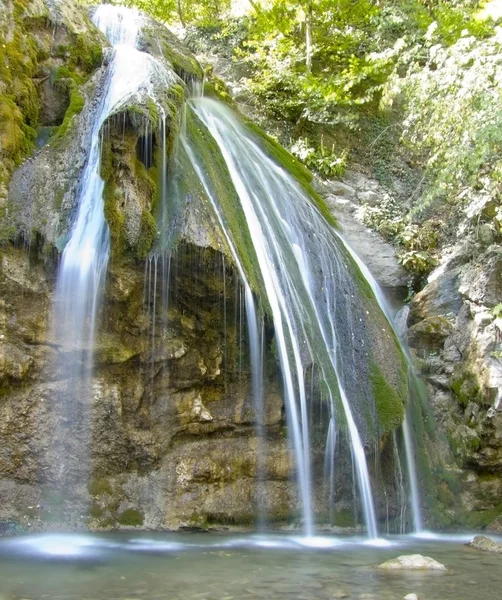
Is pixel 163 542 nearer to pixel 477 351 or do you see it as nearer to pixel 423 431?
pixel 423 431

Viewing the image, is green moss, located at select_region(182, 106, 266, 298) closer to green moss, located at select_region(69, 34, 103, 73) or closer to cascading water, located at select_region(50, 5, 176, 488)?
cascading water, located at select_region(50, 5, 176, 488)

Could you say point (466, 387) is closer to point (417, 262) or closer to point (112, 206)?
point (417, 262)

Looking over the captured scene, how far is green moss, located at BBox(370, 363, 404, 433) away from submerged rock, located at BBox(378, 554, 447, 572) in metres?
2.32

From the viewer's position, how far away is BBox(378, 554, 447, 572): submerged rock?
4734 millimetres

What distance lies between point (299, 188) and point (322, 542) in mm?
5816

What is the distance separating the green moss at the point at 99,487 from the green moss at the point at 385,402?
323 cm

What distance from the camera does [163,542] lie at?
572cm

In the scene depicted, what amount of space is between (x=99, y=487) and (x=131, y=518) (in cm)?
49

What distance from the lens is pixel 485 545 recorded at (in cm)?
591

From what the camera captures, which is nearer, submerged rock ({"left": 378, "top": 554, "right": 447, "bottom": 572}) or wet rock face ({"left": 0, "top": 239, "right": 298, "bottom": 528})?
submerged rock ({"left": 378, "top": 554, "right": 447, "bottom": 572})

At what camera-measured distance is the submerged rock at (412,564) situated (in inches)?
186

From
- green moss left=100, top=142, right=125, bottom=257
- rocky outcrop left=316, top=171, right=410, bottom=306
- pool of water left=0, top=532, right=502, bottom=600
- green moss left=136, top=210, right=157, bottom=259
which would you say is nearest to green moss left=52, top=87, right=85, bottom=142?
green moss left=100, top=142, right=125, bottom=257

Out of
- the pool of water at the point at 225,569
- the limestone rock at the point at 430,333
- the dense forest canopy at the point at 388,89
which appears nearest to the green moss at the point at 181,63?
the dense forest canopy at the point at 388,89

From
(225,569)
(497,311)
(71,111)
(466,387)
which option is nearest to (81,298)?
(71,111)
